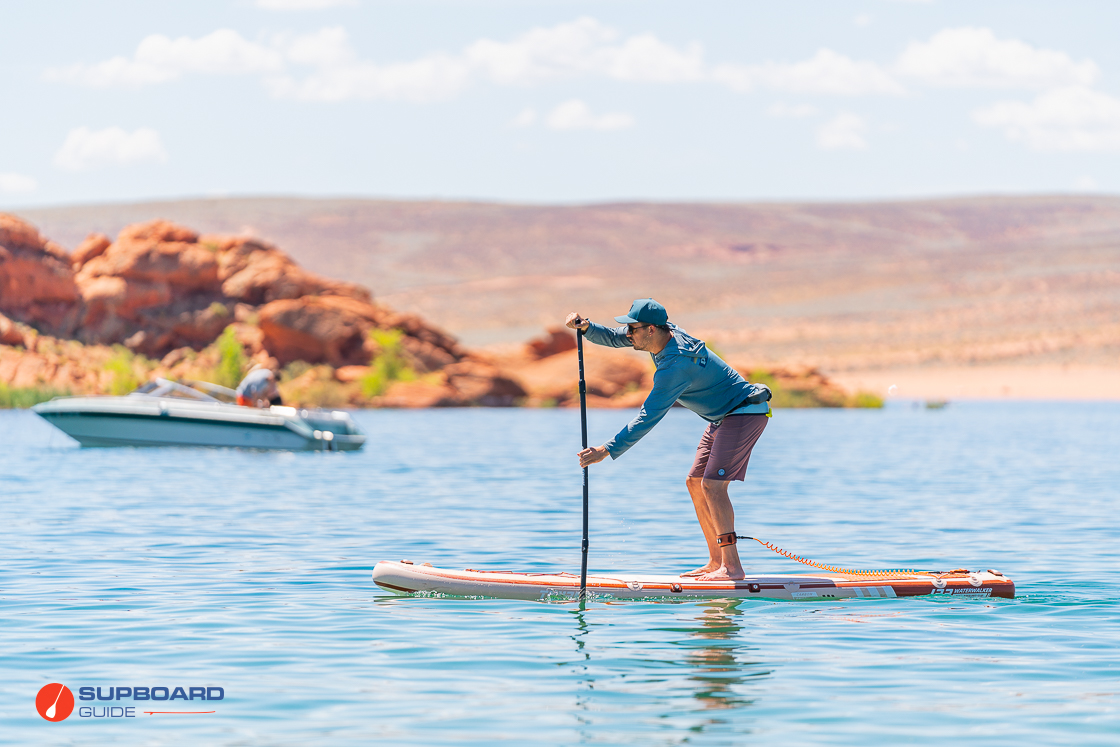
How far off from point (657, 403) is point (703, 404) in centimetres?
61

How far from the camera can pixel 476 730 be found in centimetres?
766

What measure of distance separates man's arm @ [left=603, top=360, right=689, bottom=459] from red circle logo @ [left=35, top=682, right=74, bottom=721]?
4.28m

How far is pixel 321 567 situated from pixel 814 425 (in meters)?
37.4

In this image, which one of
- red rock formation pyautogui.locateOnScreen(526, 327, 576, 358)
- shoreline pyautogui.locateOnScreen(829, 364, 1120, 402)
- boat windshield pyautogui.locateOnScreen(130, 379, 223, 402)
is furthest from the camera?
shoreline pyautogui.locateOnScreen(829, 364, 1120, 402)

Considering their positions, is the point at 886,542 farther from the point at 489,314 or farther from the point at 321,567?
the point at 489,314

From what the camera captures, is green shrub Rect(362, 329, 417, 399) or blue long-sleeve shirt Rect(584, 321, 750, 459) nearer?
blue long-sleeve shirt Rect(584, 321, 750, 459)

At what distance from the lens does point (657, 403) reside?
36.1ft

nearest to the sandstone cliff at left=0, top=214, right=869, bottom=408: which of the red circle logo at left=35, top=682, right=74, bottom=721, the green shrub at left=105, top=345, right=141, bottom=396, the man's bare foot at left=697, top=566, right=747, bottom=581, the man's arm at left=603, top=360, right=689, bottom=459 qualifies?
the green shrub at left=105, top=345, right=141, bottom=396

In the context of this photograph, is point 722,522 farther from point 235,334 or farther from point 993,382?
point 993,382

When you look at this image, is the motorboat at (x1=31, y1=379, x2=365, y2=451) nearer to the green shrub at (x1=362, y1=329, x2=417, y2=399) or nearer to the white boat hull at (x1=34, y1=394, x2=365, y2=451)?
the white boat hull at (x1=34, y1=394, x2=365, y2=451)

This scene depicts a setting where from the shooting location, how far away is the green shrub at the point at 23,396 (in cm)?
5384

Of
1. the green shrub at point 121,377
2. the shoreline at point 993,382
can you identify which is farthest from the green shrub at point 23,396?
the shoreline at point 993,382

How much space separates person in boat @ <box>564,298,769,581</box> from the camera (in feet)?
36.1

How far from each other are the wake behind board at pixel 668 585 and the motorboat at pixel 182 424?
2045cm
